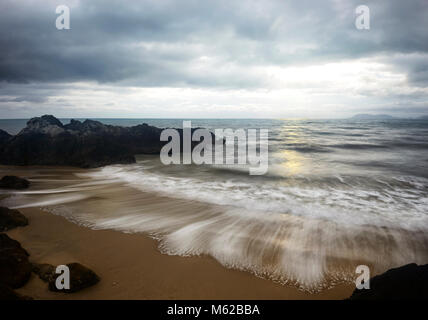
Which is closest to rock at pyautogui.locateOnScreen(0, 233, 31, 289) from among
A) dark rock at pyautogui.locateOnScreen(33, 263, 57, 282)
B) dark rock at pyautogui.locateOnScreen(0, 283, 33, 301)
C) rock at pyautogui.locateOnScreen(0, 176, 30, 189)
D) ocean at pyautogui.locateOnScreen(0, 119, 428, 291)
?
dark rock at pyautogui.locateOnScreen(33, 263, 57, 282)

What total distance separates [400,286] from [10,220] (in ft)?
29.2

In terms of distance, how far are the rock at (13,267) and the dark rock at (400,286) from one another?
557cm

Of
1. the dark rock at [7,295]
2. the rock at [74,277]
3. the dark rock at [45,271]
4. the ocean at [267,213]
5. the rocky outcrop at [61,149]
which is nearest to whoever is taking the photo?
the dark rock at [7,295]

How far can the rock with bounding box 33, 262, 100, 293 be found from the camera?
13.0ft

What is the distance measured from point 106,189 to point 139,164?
655 cm

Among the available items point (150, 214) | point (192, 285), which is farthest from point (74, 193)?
point (192, 285)

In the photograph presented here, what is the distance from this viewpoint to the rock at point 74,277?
3.96 m

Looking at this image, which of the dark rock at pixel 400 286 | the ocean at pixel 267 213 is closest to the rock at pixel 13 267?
the ocean at pixel 267 213

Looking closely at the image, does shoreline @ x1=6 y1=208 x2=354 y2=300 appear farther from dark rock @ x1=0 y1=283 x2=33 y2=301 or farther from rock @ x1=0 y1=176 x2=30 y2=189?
rock @ x1=0 y1=176 x2=30 y2=189

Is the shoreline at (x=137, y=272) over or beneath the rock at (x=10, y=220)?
beneath

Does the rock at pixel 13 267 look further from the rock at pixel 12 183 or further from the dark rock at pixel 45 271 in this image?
the rock at pixel 12 183

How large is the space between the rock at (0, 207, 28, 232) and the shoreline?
0.75 feet
